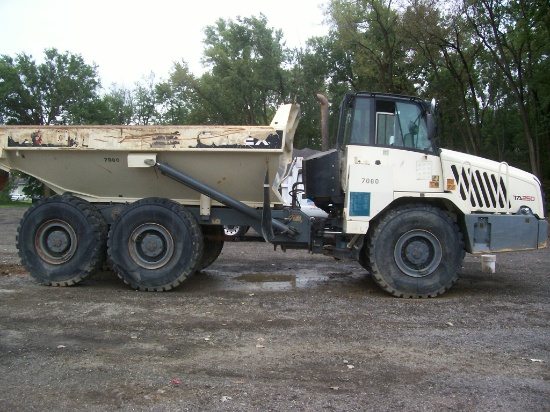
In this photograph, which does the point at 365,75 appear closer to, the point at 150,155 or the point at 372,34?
the point at 372,34

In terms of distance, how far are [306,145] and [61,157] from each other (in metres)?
32.1

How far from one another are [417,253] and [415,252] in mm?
35

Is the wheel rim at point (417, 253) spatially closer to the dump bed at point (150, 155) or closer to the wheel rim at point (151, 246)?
the dump bed at point (150, 155)

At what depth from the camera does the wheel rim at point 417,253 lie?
768 cm

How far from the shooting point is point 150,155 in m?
8.04

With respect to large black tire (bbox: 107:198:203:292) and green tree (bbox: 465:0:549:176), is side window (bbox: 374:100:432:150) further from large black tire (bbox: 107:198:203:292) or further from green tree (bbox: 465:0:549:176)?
green tree (bbox: 465:0:549:176)

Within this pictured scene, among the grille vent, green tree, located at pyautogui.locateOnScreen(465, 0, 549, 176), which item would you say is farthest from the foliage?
the grille vent

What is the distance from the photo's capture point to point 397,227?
25.1 ft

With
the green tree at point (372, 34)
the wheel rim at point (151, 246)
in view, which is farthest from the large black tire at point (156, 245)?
the green tree at point (372, 34)

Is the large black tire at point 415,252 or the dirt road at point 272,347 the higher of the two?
the large black tire at point 415,252

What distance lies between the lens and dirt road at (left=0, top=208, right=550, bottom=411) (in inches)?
163

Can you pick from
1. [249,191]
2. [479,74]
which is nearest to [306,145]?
[479,74]

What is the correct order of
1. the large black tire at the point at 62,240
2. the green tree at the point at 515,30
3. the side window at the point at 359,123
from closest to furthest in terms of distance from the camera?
1. the side window at the point at 359,123
2. the large black tire at the point at 62,240
3. the green tree at the point at 515,30

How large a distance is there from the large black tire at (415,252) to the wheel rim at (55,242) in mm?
4693
